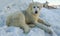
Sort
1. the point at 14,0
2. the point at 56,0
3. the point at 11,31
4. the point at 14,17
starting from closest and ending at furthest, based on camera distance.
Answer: the point at 11,31
the point at 14,17
the point at 14,0
the point at 56,0

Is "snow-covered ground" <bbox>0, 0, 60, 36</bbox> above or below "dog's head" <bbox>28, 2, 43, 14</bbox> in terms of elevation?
below

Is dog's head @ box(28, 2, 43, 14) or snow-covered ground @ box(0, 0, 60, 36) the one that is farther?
dog's head @ box(28, 2, 43, 14)

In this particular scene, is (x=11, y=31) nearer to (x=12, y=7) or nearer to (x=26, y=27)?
(x=26, y=27)

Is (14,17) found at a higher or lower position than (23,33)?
higher

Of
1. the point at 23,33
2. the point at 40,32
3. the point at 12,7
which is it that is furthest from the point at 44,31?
the point at 12,7

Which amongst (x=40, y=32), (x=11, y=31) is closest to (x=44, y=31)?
(x=40, y=32)

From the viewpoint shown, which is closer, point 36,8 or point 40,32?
point 40,32

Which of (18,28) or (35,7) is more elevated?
(35,7)

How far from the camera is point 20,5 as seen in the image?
2768 mm

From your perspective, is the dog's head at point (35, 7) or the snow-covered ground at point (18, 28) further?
the dog's head at point (35, 7)

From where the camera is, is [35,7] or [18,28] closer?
[18,28]

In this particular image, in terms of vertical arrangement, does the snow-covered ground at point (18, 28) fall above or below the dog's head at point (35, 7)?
below

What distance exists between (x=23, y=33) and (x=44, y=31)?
23 centimetres

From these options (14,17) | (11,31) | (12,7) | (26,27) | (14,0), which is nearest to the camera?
(11,31)
